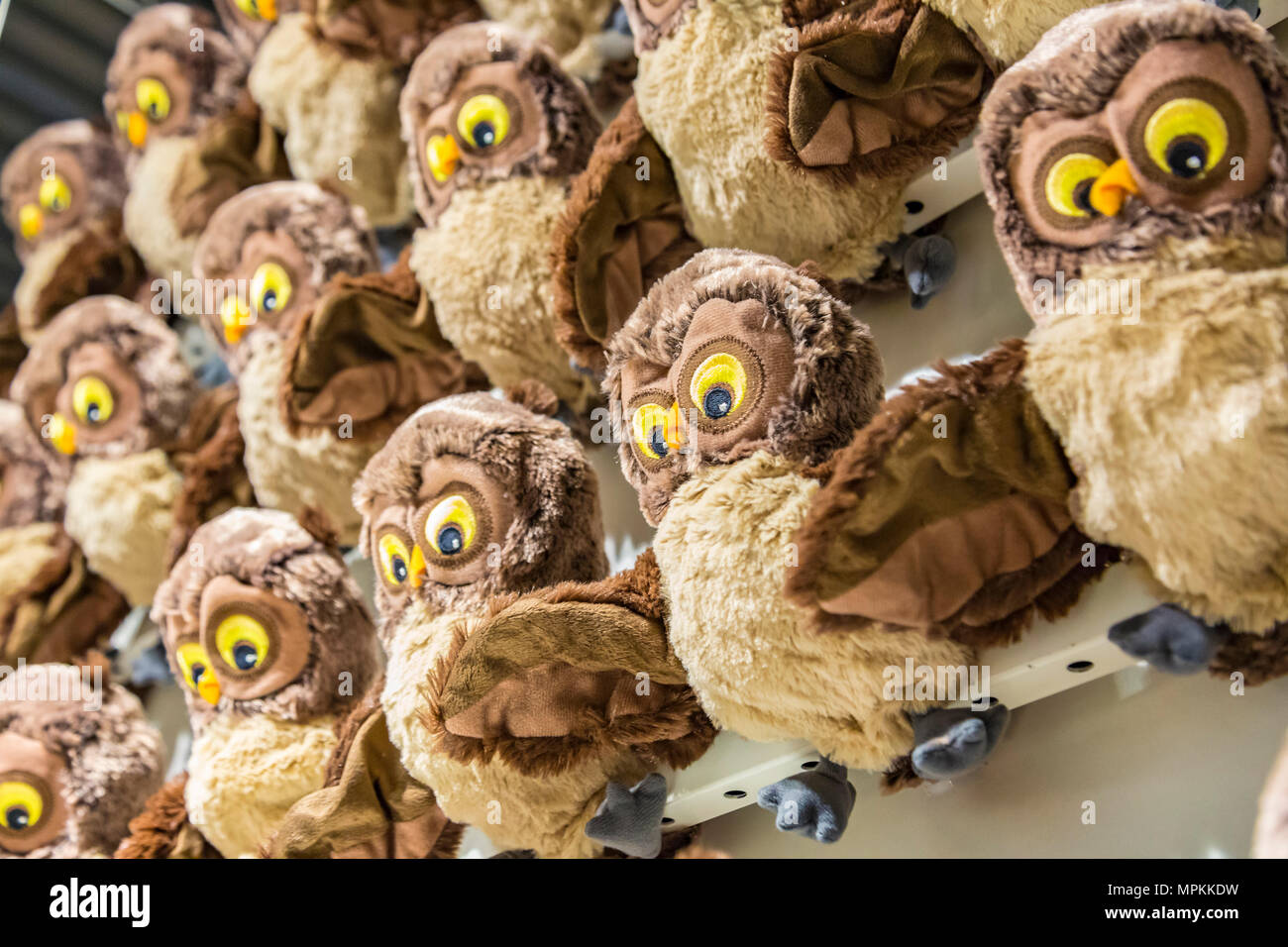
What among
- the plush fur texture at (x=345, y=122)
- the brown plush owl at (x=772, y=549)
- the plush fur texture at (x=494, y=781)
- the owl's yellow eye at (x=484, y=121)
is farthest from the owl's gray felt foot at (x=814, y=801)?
the plush fur texture at (x=345, y=122)

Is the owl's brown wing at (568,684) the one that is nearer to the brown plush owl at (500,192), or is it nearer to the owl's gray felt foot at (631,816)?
the owl's gray felt foot at (631,816)

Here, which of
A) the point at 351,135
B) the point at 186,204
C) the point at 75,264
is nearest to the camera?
the point at 351,135

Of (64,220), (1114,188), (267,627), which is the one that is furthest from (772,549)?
(64,220)

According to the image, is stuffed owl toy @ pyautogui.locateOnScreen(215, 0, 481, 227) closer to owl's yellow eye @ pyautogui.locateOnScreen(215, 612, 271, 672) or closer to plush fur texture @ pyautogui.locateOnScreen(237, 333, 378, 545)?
plush fur texture @ pyautogui.locateOnScreen(237, 333, 378, 545)

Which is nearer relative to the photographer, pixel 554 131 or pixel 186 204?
pixel 554 131

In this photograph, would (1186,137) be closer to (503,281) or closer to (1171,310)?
(1171,310)
